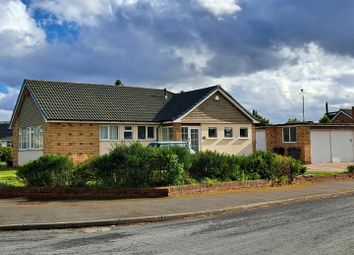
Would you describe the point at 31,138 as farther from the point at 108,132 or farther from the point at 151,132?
the point at 151,132

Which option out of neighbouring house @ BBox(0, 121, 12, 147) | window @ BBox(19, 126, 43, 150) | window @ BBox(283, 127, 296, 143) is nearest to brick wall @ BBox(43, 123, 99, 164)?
window @ BBox(19, 126, 43, 150)

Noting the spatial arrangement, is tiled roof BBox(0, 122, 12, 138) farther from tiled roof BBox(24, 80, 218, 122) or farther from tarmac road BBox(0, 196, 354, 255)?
tarmac road BBox(0, 196, 354, 255)

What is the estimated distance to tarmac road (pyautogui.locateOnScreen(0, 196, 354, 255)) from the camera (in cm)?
787

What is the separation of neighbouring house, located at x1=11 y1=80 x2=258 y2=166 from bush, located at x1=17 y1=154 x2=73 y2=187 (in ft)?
39.9

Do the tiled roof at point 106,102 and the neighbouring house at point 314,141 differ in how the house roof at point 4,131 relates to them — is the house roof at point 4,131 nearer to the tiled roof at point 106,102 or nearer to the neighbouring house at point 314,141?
the tiled roof at point 106,102

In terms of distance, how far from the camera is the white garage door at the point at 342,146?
34625 millimetres

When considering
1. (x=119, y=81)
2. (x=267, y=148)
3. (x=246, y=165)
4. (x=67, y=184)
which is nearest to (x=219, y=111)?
(x=267, y=148)

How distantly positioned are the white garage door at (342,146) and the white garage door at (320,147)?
1.71 feet

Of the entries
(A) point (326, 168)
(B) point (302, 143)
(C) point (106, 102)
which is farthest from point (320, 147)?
(C) point (106, 102)

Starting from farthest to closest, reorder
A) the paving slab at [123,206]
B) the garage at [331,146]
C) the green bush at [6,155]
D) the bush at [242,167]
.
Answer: the green bush at [6,155] < the garage at [331,146] < the bush at [242,167] < the paving slab at [123,206]

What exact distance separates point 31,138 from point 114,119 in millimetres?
5674

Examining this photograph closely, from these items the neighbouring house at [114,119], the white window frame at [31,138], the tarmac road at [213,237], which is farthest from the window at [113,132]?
the tarmac road at [213,237]

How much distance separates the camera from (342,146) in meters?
35.0

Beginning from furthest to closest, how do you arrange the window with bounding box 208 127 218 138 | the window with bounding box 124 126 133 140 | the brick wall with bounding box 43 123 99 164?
the window with bounding box 208 127 218 138 < the window with bounding box 124 126 133 140 < the brick wall with bounding box 43 123 99 164
